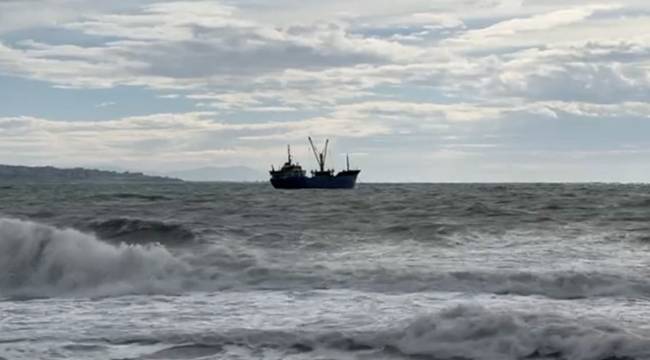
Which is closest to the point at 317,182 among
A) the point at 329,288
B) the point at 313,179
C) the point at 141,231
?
the point at 313,179

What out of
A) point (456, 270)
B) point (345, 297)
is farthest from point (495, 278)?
point (345, 297)

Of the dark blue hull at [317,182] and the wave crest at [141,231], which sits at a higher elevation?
the dark blue hull at [317,182]

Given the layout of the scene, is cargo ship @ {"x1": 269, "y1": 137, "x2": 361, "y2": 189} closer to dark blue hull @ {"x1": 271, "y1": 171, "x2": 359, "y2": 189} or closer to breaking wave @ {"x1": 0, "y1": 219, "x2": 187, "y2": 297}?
dark blue hull @ {"x1": 271, "y1": 171, "x2": 359, "y2": 189}

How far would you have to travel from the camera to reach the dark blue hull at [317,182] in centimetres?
10856

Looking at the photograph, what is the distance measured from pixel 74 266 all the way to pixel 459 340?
12303 millimetres

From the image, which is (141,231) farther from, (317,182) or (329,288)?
(317,182)

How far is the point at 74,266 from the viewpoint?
21812 mm

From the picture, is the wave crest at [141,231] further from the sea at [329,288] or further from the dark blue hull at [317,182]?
the dark blue hull at [317,182]

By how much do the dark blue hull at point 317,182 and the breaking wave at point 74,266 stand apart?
8311 cm

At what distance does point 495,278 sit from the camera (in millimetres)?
18953

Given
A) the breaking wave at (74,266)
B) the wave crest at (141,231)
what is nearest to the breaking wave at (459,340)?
the breaking wave at (74,266)

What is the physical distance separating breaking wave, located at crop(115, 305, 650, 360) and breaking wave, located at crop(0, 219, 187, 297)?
21.3 feet

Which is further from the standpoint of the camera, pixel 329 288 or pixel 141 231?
pixel 141 231

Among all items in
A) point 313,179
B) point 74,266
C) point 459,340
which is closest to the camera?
point 459,340
